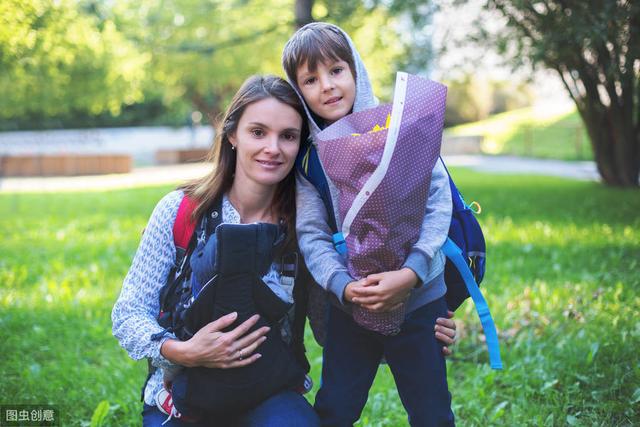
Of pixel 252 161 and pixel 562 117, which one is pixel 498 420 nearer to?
pixel 252 161

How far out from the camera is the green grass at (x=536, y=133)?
A: 2814cm

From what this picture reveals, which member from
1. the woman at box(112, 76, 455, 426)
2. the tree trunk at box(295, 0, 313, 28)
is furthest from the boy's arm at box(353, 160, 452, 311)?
the tree trunk at box(295, 0, 313, 28)

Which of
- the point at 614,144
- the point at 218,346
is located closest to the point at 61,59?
the point at 614,144

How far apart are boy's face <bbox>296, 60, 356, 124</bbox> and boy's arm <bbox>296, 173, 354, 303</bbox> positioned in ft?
0.86

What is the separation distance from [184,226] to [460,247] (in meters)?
0.96

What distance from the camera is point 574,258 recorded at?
6.24 metres

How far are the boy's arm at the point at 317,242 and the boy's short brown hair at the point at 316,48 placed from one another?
0.41 meters

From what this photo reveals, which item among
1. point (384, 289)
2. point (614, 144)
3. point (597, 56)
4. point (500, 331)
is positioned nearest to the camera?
point (384, 289)

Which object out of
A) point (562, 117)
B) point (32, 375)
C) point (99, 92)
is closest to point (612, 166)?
point (32, 375)

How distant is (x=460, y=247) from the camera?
7.96ft

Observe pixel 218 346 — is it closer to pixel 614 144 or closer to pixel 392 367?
pixel 392 367

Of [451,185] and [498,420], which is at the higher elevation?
[451,185]

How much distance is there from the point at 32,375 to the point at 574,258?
15.0 ft

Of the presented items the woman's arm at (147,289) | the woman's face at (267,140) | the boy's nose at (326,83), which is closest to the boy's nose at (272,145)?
the woman's face at (267,140)
